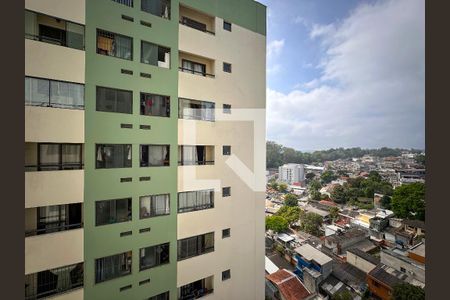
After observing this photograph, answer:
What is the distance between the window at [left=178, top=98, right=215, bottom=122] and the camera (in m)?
9.30

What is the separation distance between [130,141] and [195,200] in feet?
12.6

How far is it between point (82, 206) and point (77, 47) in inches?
214

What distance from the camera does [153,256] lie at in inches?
335

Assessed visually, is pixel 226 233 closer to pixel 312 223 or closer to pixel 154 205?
pixel 154 205

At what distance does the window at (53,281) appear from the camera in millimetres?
6453

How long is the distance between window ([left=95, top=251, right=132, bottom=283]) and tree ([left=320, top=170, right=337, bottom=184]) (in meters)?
52.9

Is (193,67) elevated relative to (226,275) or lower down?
elevated

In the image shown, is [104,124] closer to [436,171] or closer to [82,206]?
[82,206]

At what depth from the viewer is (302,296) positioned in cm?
1753

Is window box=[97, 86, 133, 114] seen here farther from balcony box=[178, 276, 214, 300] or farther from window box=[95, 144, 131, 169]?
balcony box=[178, 276, 214, 300]

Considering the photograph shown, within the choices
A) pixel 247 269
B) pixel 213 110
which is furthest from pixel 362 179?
pixel 213 110

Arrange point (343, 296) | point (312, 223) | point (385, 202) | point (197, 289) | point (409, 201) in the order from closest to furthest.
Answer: point (197, 289), point (343, 296), point (409, 201), point (312, 223), point (385, 202)

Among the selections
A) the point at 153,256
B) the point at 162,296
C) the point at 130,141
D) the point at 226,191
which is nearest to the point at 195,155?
the point at 226,191

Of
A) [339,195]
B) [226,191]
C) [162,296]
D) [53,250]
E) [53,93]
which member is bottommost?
[339,195]
